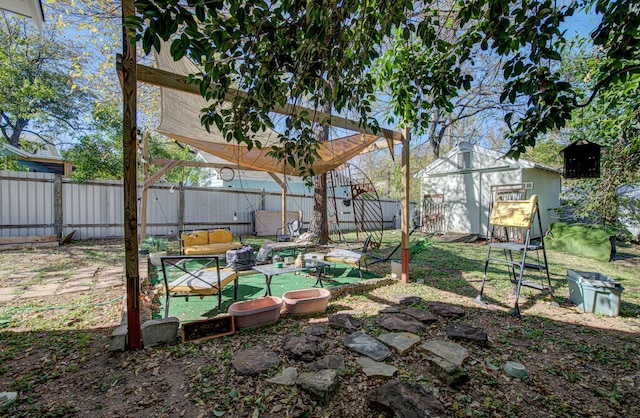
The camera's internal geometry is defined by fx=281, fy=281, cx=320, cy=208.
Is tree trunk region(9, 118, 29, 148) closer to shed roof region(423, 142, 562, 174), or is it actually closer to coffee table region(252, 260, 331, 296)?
coffee table region(252, 260, 331, 296)

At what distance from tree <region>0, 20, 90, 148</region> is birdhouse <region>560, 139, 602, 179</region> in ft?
40.0

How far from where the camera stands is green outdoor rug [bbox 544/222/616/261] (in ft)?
23.8

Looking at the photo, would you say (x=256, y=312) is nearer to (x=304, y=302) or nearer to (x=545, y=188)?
(x=304, y=302)

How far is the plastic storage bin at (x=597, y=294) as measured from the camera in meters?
3.35

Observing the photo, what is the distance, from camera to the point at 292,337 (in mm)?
2598

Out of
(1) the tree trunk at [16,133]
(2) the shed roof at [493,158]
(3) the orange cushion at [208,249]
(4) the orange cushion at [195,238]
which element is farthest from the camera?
(1) the tree trunk at [16,133]

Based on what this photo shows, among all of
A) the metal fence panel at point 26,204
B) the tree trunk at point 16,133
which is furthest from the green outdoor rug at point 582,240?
the tree trunk at point 16,133

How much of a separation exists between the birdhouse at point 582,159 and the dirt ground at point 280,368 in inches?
97.9

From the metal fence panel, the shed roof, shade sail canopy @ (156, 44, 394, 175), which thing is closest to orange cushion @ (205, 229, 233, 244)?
shade sail canopy @ (156, 44, 394, 175)

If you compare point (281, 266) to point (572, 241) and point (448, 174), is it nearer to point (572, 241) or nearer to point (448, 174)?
point (572, 241)

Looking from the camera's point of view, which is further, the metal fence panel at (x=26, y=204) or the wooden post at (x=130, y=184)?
the metal fence panel at (x=26, y=204)

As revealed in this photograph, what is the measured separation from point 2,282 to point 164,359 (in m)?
4.05

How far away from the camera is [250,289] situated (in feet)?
14.4

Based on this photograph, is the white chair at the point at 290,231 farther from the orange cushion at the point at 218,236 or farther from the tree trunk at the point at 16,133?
the tree trunk at the point at 16,133
